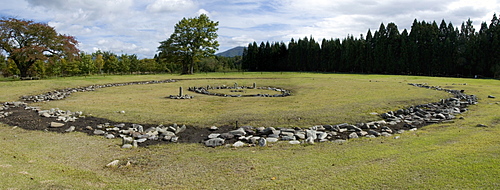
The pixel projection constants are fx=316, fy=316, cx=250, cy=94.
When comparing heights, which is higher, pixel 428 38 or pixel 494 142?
pixel 428 38

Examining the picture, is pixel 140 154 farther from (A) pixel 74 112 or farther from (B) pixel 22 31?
(B) pixel 22 31

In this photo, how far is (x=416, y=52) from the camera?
200 feet

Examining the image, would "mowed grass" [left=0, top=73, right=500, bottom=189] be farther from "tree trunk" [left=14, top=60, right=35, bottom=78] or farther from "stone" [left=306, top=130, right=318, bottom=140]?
"tree trunk" [left=14, top=60, right=35, bottom=78]

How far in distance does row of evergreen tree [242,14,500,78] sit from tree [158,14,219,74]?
3249 cm

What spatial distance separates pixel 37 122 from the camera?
39.1ft

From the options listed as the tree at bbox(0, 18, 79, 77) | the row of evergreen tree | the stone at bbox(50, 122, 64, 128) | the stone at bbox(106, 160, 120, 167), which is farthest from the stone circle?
the row of evergreen tree

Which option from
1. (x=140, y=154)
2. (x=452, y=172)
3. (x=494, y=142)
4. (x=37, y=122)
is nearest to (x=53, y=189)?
(x=140, y=154)

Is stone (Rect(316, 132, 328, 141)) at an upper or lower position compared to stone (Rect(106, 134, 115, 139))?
upper

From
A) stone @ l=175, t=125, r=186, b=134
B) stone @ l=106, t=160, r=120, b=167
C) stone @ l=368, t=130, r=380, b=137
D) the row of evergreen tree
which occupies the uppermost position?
the row of evergreen tree

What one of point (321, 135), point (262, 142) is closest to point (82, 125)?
point (262, 142)

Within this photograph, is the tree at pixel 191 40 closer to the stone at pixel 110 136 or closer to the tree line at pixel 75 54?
the tree line at pixel 75 54

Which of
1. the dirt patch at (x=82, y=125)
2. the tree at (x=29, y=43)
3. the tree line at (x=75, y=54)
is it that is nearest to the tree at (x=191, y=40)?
the tree line at (x=75, y=54)

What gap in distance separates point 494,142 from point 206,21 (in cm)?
6076

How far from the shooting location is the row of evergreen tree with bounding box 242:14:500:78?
176 ft
